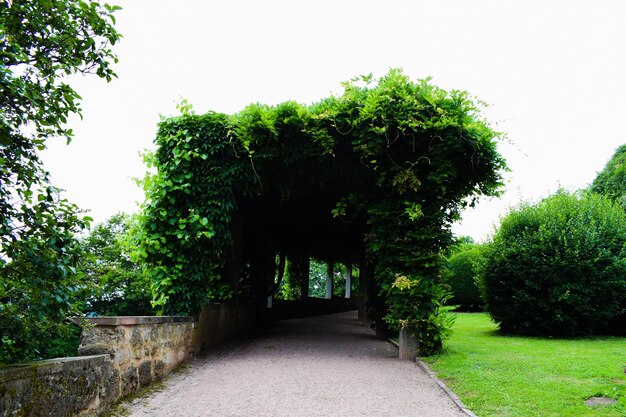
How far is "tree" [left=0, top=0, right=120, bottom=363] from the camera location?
254cm

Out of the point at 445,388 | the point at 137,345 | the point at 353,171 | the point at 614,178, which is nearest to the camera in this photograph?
the point at 137,345

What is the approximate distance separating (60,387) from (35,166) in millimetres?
1922

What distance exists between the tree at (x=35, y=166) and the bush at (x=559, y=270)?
32.7ft

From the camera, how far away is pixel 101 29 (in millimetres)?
2965

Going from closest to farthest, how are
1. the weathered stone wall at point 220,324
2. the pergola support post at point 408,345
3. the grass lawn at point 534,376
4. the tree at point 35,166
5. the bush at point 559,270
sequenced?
the tree at point 35,166 < the grass lawn at point 534,376 < the pergola support post at point 408,345 < the weathered stone wall at point 220,324 < the bush at point 559,270

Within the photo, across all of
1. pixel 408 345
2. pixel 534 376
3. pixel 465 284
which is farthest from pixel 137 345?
pixel 465 284

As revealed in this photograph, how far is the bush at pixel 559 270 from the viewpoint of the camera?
10234mm

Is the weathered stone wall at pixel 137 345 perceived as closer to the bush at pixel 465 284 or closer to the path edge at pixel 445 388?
the path edge at pixel 445 388

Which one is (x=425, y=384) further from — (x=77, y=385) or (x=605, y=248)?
(x=605, y=248)

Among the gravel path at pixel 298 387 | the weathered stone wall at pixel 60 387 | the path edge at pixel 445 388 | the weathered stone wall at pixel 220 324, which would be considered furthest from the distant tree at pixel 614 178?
the weathered stone wall at pixel 60 387

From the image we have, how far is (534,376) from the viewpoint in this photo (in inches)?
232

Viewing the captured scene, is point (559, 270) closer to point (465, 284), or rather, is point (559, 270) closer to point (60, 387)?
point (60, 387)

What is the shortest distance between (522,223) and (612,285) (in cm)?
224

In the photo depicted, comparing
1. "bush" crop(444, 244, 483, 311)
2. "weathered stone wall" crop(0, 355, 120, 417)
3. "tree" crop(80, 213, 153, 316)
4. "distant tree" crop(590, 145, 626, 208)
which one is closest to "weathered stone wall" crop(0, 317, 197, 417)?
"weathered stone wall" crop(0, 355, 120, 417)
